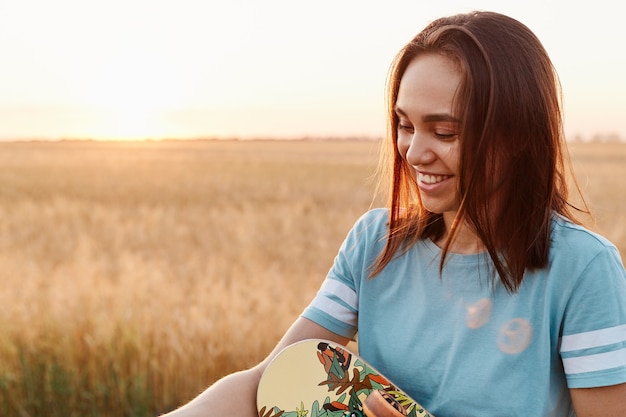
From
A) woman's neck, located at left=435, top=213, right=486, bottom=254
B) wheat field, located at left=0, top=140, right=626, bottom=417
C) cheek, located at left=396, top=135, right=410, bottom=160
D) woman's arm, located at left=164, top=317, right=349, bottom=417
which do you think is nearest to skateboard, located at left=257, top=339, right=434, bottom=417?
woman's arm, located at left=164, top=317, right=349, bottom=417

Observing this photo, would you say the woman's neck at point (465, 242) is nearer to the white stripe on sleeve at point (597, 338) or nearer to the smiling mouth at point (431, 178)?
the smiling mouth at point (431, 178)

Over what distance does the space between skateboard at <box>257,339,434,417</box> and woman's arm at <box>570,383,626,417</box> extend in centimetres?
37

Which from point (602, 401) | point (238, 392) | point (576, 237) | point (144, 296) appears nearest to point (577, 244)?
point (576, 237)

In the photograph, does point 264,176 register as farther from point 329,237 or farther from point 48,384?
point 48,384

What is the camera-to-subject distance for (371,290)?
4.82 ft

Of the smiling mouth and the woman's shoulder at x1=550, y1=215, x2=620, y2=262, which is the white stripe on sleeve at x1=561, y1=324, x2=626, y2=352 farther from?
the smiling mouth

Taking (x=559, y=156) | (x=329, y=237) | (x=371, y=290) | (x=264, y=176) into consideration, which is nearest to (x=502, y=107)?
(x=559, y=156)

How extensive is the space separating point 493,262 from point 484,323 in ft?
0.36

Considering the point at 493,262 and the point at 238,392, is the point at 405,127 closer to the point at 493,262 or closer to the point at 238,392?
the point at 493,262

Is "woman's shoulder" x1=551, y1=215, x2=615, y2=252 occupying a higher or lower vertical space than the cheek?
lower

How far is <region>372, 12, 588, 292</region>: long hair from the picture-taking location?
1229mm

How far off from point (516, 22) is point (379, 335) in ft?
2.09

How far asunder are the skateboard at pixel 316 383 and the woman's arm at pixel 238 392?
0.03m

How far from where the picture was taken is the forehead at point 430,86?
49.2 inches
